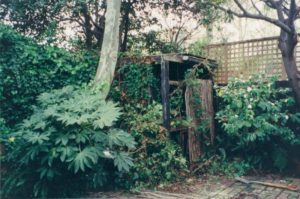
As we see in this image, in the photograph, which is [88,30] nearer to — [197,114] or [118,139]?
[197,114]

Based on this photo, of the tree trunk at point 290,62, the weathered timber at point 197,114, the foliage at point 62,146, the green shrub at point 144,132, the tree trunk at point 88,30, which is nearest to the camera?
the foliage at point 62,146

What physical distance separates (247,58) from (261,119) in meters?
2.17

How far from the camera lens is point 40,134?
520cm

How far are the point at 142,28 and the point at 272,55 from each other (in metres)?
3.79

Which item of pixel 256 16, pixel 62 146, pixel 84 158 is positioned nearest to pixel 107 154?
pixel 84 158

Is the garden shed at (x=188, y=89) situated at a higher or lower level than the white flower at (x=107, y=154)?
higher

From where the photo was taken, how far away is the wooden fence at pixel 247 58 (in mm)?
8367

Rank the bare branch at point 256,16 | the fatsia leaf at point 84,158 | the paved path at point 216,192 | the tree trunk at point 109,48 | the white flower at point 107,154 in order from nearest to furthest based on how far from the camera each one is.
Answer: the fatsia leaf at point 84,158 < the white flower at point 107,154 < the paved path at point 216,192 < the bare branch at point 256,16 < the tree trunk at point 109,48

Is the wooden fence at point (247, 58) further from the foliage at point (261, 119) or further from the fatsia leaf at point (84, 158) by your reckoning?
the fatsia leaf at point (84, 158)

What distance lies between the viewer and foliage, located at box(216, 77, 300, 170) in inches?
285

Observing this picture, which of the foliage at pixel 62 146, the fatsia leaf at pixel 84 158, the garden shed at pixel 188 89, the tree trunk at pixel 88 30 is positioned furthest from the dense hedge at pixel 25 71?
the tree trunk at pixel 88 30

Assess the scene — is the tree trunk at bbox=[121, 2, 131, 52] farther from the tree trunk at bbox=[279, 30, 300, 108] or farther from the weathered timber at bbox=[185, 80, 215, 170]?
the tree trunk at bbox=[279, 30, 300, 108]

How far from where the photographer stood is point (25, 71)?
6.04 m

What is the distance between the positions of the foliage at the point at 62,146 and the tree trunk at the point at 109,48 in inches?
33.0
